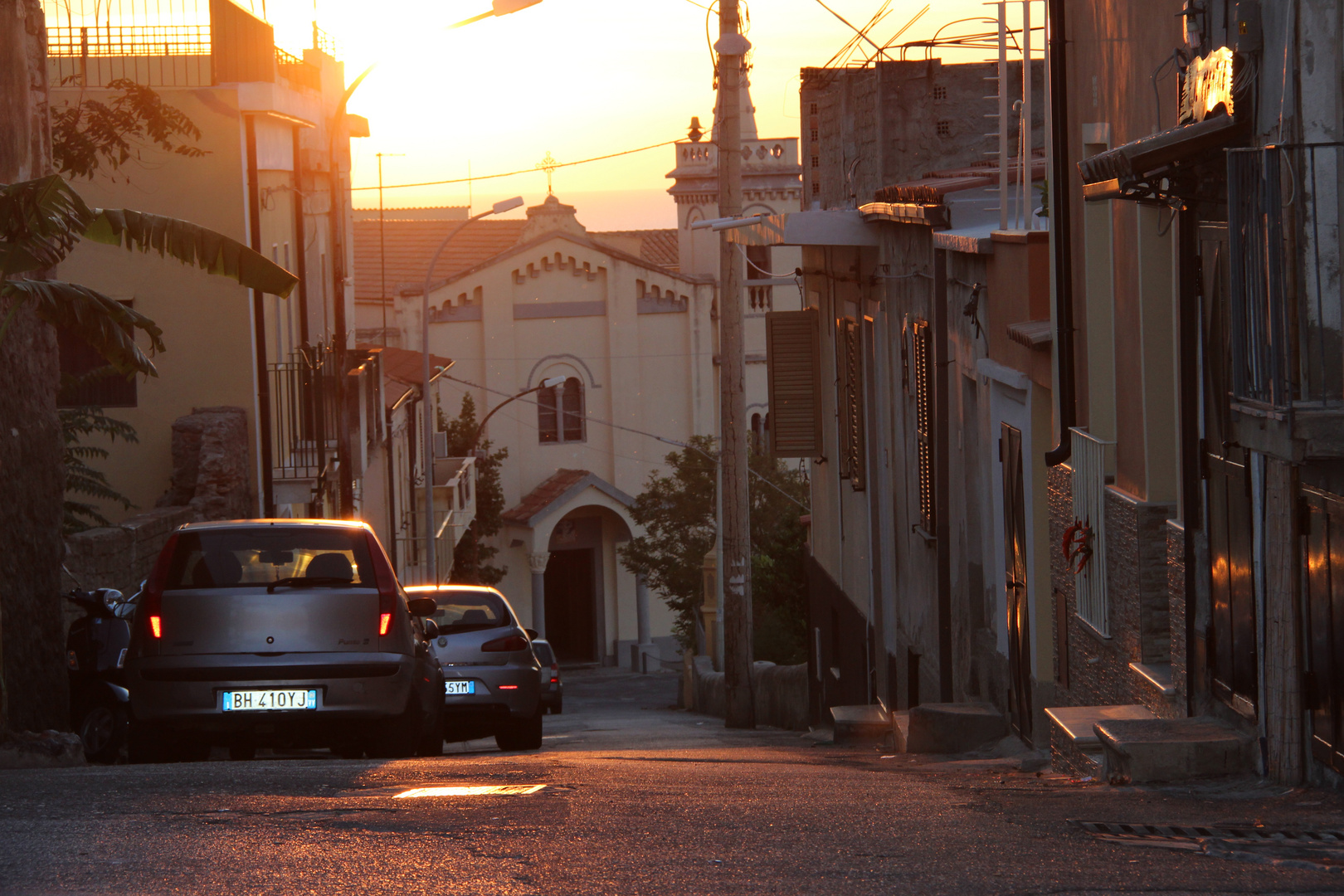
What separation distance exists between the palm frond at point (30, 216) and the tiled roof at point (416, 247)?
49.8m

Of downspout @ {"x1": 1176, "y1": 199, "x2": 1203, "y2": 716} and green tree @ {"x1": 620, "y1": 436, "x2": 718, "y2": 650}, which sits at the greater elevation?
downspout @ {"x1": 1176, "y1": 199, "x2": 1203, "y2": 716}

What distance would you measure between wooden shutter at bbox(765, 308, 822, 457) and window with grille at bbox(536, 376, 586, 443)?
34.9 metres

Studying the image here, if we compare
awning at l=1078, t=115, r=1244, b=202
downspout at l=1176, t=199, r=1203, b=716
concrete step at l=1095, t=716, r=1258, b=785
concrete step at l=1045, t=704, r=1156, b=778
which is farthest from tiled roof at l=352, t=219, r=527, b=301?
concrete step at l=1095, t=716, r=1258, b=785

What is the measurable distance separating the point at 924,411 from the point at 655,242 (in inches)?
2132

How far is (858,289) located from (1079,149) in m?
8.93

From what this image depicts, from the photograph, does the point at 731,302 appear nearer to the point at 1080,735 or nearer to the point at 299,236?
the point at 299,236

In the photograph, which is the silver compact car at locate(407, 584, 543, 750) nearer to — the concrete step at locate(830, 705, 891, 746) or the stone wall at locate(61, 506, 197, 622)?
the stone wall at locate(61, 506, 197, 622)

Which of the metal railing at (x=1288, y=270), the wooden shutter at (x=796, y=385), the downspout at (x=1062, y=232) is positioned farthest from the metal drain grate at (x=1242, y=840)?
the wooden shutter at (x=796, y=385)

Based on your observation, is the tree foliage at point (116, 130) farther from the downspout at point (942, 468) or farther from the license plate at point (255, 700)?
the license plate at point (255, 700)

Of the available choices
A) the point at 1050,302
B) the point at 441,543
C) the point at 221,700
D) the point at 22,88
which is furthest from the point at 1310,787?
the point at 441,543

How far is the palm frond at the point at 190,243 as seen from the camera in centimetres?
1184

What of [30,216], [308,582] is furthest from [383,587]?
[30,216]

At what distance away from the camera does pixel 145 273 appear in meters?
21.7

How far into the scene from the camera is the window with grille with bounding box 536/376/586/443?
58656 millimetres
